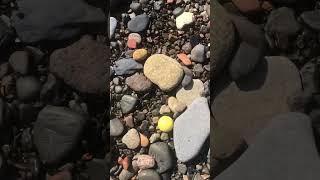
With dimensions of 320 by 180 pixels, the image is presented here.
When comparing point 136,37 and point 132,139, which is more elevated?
point 136,37

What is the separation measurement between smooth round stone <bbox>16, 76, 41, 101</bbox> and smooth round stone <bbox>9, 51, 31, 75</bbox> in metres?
0.02

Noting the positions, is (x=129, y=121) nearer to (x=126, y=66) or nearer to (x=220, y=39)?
(x=126, y=66)

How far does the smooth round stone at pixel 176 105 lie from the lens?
99cm

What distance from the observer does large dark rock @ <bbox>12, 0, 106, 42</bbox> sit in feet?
3.21

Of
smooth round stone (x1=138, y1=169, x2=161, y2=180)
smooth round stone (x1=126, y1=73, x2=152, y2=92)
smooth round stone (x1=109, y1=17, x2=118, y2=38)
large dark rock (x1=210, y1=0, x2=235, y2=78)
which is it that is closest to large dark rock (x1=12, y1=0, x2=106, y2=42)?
smooth round stone (x1=109, y1=17, x2=118, y2=38)

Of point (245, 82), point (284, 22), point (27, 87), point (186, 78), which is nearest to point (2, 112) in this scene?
point (27, 87)

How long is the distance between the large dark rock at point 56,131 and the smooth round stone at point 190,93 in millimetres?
224

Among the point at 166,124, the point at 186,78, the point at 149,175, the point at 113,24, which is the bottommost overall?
the point at 149,175

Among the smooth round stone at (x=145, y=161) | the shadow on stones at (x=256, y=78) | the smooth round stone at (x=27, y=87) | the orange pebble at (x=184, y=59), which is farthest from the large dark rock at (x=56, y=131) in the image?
the shadow on stones at (x=256, y=78)

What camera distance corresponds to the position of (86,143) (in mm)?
997

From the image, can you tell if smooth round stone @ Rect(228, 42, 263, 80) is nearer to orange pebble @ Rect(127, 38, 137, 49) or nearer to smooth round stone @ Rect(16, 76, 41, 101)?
orange pebble @ Rect(127, 38, 137, 49)

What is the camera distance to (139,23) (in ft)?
3.27

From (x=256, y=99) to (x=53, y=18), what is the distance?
0.49 m

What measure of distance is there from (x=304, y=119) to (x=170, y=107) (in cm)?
29
